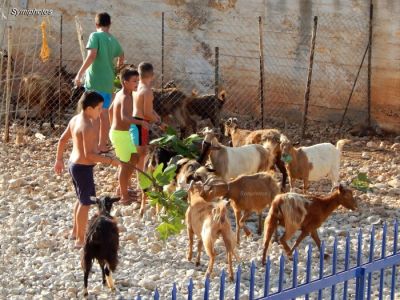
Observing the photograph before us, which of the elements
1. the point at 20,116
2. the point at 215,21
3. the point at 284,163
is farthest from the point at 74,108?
the point at 284,163

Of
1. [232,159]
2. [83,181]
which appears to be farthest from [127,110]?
[83,181]

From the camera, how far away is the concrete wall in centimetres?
1647

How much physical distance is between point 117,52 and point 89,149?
3.29 meters

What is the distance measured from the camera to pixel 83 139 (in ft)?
31.0

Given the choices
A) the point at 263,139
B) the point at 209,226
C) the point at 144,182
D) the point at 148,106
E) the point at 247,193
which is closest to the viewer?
the point at 209,226

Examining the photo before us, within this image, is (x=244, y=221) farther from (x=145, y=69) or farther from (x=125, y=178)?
(x=145, y=69)

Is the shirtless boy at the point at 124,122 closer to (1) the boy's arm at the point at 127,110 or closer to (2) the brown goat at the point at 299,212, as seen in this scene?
(1) the boy's arm at the point at 127,110

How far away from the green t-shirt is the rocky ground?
4.34 feet

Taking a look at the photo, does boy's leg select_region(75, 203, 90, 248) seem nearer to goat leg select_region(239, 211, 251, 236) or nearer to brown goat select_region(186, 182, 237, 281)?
brown goat select_region(186, 182, 237, 281)

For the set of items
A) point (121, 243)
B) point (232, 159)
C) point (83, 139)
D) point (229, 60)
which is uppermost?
point (229, 60)

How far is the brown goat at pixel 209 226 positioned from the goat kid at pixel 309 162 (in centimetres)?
282

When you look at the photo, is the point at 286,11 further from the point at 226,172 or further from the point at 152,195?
the point at 152,195

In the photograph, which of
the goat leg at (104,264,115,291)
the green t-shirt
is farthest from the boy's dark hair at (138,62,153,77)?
the goat leg at (104,264,115,291)

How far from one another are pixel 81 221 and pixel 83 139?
906 mm
